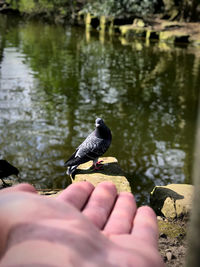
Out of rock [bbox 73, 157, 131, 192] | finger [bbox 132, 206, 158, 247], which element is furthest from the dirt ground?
finger [bbox 132, 206, 158, 247]

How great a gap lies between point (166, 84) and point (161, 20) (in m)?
17.8

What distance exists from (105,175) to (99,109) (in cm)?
390

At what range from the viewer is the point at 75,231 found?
1.47 meters

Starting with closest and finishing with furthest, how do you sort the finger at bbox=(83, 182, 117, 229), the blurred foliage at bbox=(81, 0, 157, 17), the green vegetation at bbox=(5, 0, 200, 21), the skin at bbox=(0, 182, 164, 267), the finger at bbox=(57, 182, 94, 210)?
1. the skin at bbox=(0, 182, 164, 267)
2. the finger at bbox=(83, 182, 117, 229)
3. the finger at bbox=(57, 182, 94, 210)
4. the blurred foliage at bbox=(81, 0, 157, 17)
5. the green vegetation at bbox=(5, 0, 200, 21)

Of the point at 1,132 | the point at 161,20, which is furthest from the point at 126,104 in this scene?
the point at 161,20

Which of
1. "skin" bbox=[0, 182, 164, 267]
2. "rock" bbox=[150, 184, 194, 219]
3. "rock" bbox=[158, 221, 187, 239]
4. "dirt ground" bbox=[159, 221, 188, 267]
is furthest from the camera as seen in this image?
"rock" bbox=[150, 184, 194, 219]

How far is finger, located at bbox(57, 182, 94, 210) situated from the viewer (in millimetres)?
1843

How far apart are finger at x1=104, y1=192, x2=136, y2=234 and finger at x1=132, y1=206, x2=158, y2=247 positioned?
1.4 inches

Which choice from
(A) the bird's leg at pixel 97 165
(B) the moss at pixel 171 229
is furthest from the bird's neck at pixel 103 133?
(B) the moss at pixel 171 229

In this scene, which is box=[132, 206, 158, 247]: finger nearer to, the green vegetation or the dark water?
the dark water

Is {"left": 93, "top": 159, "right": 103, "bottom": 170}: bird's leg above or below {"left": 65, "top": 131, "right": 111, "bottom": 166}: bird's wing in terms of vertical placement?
below

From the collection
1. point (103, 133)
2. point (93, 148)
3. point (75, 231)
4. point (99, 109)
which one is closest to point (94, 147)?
point (93, 148)

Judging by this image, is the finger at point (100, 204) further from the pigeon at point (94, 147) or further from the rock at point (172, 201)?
the pigeon at point (94, 147)

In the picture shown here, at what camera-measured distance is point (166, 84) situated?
11.3 m
